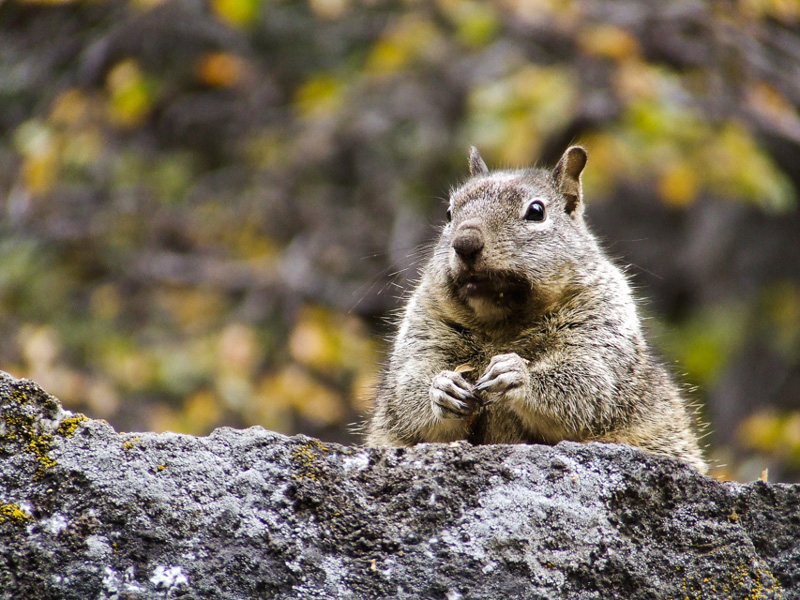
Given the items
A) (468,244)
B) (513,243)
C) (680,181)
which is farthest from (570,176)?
(680,181)

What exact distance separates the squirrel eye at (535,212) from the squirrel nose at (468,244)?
0.50 m

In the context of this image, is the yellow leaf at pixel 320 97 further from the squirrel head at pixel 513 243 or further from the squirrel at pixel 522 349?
the squirrel at pixel 522 349

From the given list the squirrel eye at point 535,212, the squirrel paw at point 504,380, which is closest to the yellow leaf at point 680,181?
the squirrel eye at point 535,212

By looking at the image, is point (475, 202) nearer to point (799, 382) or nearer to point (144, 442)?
point (144, 442)

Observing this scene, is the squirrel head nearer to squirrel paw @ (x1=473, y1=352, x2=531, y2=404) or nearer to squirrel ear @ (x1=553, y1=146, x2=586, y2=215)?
squirrel ear @ (x1=553, y1=146, x2=586, y2=215)

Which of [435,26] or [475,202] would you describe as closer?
[475,202]

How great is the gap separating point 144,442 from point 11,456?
0.36 meters

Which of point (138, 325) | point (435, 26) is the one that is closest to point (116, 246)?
point (138, 325)

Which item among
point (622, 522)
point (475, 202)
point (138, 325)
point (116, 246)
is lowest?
point (622, 522)

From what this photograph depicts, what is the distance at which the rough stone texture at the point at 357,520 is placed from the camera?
262 centimetres

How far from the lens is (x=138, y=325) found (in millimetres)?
11594

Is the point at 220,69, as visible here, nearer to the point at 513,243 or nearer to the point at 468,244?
the point at 513,243

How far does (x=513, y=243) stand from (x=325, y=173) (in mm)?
8724

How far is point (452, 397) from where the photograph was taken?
3.70 metres
